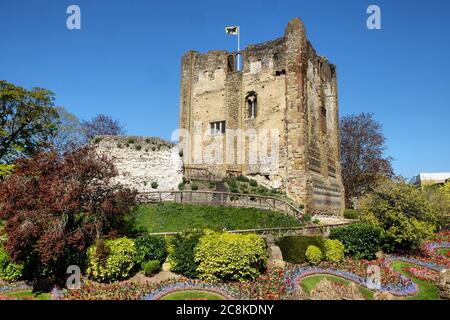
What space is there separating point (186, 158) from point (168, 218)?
1450cm

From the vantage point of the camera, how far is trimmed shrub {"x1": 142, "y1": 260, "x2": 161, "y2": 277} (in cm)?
1451

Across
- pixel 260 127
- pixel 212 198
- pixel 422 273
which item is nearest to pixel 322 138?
pixel 260 127

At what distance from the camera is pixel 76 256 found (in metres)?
14.3

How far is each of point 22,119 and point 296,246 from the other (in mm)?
25411

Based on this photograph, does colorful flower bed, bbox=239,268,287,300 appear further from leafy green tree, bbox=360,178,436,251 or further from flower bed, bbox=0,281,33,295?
leafy green tree, bbox=360,178,436,251

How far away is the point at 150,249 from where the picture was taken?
15.2 meters

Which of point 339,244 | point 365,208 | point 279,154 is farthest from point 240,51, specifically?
point 339,244

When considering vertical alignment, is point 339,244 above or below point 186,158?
below

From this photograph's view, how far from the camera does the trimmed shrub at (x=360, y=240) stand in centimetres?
1866

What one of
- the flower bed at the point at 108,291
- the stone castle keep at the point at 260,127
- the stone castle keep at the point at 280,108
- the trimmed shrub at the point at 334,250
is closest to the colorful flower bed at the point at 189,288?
the flower bed at the point at 108,291

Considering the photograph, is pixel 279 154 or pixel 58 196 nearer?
pixel 58 196

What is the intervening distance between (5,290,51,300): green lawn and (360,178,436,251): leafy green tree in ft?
54.4
